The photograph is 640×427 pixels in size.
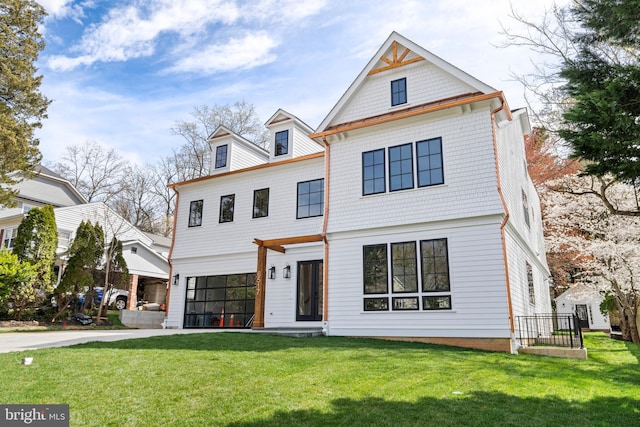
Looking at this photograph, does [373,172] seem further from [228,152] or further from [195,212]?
[195,212]

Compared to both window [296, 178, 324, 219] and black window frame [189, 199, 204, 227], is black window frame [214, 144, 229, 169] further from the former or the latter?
window [296, 178, 324, 219]

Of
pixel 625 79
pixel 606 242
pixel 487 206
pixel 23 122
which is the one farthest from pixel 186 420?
pixel 606 242

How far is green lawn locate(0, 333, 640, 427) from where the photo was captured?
4273mm

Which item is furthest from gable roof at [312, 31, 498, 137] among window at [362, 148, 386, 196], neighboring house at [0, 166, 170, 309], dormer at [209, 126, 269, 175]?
neighboring house at [0, 166, 170, 309]

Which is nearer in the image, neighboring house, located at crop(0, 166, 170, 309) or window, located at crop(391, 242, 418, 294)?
window, located at crop(391, 242, 418, 294)

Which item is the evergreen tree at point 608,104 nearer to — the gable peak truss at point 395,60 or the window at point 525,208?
the gable peak truss at point 395,60

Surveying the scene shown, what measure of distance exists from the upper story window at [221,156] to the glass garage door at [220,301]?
462cm

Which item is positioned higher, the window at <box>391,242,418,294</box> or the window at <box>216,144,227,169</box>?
the window at <box>216,144,227,169</box>

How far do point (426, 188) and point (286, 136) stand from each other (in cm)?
704

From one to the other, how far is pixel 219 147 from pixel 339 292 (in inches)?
359

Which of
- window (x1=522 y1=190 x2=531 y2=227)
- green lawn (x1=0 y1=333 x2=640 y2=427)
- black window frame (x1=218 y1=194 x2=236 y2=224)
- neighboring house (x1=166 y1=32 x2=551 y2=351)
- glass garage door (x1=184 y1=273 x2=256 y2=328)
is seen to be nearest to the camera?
green lawn (x1=0 y1=333 x2=640 y2=427)

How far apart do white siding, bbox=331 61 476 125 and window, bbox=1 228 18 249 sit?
23012 millimetres

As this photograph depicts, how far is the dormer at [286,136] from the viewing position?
632 inches

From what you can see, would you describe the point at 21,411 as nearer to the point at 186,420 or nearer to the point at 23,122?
the point at 186,420
